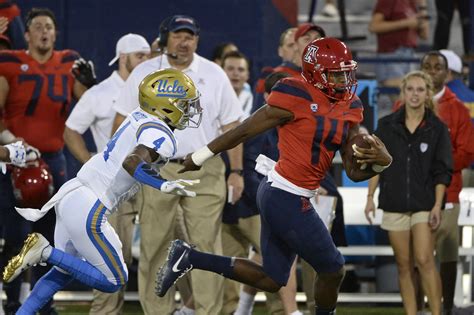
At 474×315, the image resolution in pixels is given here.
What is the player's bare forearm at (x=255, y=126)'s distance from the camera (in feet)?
24.6

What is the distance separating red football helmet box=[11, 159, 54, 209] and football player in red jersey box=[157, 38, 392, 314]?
1.84 m

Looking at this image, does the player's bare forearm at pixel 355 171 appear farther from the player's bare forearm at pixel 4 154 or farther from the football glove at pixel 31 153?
the football glove at pixel 31 153

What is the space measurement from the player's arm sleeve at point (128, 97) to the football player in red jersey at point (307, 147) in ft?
5.03

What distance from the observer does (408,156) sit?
29.9ft

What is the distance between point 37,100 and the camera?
9586 mm

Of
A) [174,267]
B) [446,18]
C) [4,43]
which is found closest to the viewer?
[174,267]

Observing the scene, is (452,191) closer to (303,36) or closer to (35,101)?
(303,36)

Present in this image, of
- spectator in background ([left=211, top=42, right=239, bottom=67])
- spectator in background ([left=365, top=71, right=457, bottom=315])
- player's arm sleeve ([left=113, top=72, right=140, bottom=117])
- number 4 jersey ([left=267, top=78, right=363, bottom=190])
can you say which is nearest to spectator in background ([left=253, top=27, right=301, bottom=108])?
spectator in background ([left=211, top=42, right=239, bottom=67])

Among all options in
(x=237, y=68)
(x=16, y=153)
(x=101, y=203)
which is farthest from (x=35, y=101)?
(x=101, y=203)

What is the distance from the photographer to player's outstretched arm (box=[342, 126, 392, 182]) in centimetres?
→ 743

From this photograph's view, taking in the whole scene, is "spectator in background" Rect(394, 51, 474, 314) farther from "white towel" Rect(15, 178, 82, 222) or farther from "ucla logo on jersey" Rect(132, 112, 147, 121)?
"white towel" Rect(15, 178, 82, 222)

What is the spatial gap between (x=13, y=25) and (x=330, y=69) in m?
4.03

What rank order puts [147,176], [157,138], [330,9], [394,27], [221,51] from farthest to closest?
[330,9], [394,27], [221,51], [157,138], [147,176]

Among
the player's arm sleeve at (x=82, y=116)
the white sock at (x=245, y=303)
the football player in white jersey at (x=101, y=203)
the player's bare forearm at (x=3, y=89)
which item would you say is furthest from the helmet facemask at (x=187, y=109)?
the player's bare forearm at (x=3, y=89)
